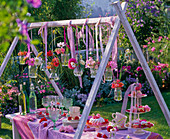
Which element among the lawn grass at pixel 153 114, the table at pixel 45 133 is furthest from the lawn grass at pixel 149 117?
the table at pixel 45 133

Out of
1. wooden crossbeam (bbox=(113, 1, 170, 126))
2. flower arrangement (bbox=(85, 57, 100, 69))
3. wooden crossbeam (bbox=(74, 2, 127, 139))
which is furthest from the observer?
flower arrangement (bbox=(85, 57, 100, 69))

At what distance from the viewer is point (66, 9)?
802 centimetres

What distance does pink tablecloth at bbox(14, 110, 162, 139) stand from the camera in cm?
257

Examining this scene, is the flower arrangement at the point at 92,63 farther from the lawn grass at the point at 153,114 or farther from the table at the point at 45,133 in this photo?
the lawn grass at the point at 153,114

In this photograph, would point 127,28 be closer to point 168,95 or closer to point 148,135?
point 148,135

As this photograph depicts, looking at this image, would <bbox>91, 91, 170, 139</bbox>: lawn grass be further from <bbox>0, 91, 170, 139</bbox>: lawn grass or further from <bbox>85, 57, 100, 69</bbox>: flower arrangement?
<bbox>85, 57, 100, 69</bbox>: flower arrangement

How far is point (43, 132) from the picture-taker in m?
2.95

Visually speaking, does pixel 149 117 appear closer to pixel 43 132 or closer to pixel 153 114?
pixel 153 114

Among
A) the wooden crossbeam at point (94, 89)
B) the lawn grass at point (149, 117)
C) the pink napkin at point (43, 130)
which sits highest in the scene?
the wooden crossbeam at point (94, 89)

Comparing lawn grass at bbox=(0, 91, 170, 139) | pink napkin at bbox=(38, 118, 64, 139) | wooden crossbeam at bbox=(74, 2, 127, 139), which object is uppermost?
wooden crossbeam at bbox=(74, 2, 127, 139)

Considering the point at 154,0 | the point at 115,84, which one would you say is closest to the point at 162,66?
the point at 154,0

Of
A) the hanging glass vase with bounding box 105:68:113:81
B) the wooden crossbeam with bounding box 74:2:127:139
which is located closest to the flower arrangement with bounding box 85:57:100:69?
the hanging glass vase with bounding box 105:68:113:81

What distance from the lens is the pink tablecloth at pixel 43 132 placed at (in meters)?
2.57

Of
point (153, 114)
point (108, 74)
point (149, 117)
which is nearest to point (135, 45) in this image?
point (108, 74)
